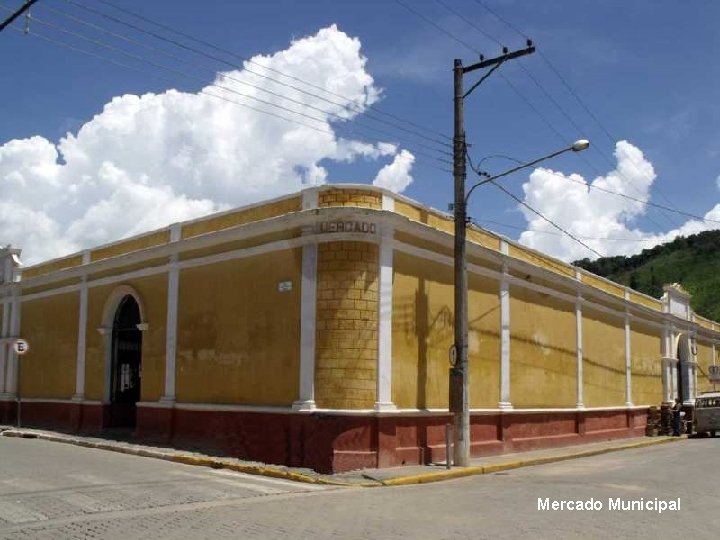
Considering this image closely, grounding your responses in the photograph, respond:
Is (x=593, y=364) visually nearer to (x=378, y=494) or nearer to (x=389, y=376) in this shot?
(x=389, y=376)

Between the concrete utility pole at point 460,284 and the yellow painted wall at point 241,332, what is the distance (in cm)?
336

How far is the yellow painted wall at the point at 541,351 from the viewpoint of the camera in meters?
21.3

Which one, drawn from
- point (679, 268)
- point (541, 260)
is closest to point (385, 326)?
point (541, 260)

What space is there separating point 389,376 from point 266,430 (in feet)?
9.49

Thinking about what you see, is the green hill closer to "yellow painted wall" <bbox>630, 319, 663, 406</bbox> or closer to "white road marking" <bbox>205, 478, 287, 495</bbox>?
"yellow painted wall" <bbox>630, 319, 663, 406</bbox>

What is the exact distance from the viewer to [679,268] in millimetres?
84375

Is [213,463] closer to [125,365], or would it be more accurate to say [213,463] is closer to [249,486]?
[249,486]

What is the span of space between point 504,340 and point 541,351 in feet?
8.71

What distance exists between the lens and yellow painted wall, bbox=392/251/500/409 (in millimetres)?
16453

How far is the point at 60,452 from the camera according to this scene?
17562mm

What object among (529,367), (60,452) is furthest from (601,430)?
(60,452)

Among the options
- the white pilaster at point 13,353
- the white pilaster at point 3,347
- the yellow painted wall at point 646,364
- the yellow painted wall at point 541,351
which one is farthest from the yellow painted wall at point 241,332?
the yellow painted wall at point 646,364

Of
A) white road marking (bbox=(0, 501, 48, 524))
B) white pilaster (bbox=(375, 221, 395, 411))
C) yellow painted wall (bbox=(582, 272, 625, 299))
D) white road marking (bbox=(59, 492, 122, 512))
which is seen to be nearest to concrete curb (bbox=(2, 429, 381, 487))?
white pilaster (bbox=(375, 221, 395, 411))

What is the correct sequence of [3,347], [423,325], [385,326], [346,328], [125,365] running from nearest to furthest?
[346,328], [385,326], [423,325], [125,365], [3,347]
